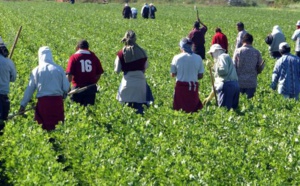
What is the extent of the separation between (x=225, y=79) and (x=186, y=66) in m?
0.82

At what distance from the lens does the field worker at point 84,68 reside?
1192cm

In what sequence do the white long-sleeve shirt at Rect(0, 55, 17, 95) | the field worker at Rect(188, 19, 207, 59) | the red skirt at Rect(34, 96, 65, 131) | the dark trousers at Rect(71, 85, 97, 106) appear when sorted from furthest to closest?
the field worker at Rect(188, 19, 207, 59)
the dark trousers at Rect(71, 85, 97, 106)
the white long-sleeve shirt at Rect(0, 55, 17, 95)
the red skirt at Rect(34, 96, 65, 131)

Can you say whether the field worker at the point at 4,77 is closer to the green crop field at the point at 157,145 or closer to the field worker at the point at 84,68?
the green crop field at the point at 157,145

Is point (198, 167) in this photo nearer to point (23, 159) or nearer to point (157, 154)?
point (157, 154)

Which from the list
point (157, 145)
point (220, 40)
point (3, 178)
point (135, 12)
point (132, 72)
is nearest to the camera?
point (3, 178)

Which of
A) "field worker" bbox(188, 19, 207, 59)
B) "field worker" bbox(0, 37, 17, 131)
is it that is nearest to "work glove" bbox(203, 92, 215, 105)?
"field worker" bbox(0, 37, 17, 131)

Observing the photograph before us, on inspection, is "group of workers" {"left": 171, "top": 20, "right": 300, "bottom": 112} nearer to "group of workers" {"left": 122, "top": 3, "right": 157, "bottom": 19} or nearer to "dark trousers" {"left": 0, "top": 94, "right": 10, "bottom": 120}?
"dark trousers" {"left": 0, "top": 94, "right": 10, "bottom": 120}

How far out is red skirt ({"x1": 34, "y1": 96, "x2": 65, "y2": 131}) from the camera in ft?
35.3

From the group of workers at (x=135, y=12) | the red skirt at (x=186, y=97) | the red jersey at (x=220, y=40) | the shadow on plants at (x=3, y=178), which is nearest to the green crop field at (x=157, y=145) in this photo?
the shadow on plants at (x=3, y=178)

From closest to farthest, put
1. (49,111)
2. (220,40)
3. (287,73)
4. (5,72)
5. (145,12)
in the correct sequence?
(49,111) → (5,72) → (287,73) → (220,40) → (145,12)

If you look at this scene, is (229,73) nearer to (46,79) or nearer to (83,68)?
(83,68)

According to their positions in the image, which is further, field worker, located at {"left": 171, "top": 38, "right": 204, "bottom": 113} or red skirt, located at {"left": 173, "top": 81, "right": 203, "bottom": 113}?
red skirt, located at {"left": 173, "top": 81, "right": 203, "bottom": 113}

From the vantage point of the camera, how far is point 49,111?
1084 centimetres

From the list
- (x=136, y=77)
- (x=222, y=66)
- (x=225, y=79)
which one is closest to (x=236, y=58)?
(x=225, y=79)
